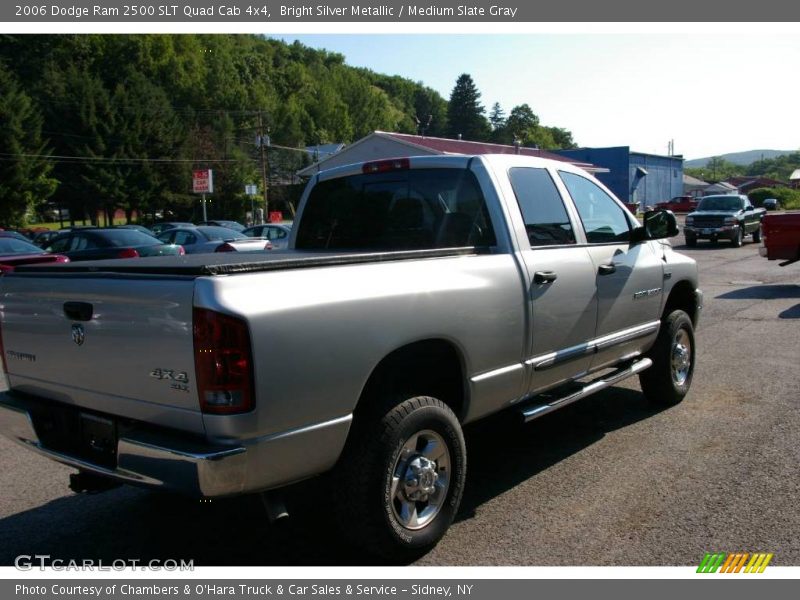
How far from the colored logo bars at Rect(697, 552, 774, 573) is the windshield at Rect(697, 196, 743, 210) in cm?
2573

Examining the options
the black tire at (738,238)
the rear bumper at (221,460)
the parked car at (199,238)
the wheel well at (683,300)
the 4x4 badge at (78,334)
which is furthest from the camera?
the black tire at (738,238)

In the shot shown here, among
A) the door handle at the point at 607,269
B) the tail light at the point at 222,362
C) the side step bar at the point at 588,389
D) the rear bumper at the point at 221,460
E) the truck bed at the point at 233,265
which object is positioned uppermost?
the truck bed at the point at 233,265

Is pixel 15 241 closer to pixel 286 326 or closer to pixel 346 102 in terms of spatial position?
pixel 286 326

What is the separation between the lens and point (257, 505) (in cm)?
421

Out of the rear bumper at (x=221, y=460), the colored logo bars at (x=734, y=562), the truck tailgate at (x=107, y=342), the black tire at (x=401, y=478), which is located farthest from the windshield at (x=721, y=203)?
the truck tailgate at (x=107, y=342)

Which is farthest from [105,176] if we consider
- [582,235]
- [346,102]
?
[346,102]

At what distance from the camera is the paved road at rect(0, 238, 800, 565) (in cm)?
361

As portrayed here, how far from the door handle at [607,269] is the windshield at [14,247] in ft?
44.8

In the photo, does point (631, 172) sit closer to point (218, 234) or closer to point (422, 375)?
point (218, 234)

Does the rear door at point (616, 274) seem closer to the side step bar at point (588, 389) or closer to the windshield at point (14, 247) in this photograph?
the side step bar at point (588, 389)

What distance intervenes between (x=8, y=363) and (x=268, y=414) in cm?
185

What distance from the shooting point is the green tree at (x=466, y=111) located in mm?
108000

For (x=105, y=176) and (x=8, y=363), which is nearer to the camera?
(x=8, y=363)

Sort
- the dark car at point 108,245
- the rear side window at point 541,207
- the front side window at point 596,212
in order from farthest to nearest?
the dark car at point 108,245 < the front side window at point 596,212 < the rear side window at point 541,207
